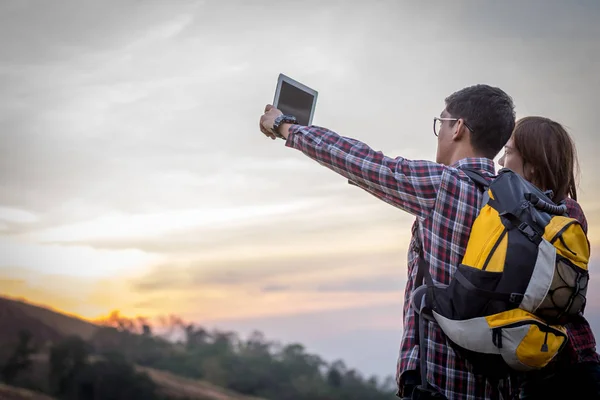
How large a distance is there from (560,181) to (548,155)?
0.12m

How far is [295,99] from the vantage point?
99.6 inches

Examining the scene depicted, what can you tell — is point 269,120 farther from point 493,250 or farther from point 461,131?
point 493,250

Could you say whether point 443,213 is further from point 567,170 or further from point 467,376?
point 567,170

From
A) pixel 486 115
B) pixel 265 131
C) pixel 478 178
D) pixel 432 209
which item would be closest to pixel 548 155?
pixel 486 115

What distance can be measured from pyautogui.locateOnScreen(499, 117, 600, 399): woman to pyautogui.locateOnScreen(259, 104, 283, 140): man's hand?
1126 millimetres

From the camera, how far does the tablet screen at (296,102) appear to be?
2.50 metres

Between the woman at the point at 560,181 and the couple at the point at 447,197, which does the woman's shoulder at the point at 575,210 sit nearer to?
the woman at the point at 560,181

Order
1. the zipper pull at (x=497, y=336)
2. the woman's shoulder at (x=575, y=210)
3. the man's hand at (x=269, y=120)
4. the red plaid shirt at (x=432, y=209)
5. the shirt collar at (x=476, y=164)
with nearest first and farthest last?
the zipper pull at (x=497, y=336)
the red plaid shirt at (x=432, y=209)
the shirt collar at (x=476, y=164)
the man's hand at (x=269, y=120)
the woman's shoulder at (x=575, y=210)

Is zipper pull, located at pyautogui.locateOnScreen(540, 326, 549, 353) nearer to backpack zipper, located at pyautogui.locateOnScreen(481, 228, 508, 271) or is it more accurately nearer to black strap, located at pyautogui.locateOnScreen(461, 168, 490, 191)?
backpack zipper, located at pyautogui.locateOnScreen(481, 228, 508, 271)

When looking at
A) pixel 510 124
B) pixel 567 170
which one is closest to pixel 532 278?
pixel 510 124

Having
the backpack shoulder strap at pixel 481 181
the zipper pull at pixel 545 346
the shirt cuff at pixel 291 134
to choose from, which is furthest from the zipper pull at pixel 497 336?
the shirt cuff at pixel 291 134

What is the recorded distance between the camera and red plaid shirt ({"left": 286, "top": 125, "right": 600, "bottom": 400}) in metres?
2.12

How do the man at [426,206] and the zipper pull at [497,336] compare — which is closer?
the zipper pull at [497,336]

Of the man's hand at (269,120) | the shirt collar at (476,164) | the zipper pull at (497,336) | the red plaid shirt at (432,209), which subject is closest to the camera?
the zipper pull at (497,336)
